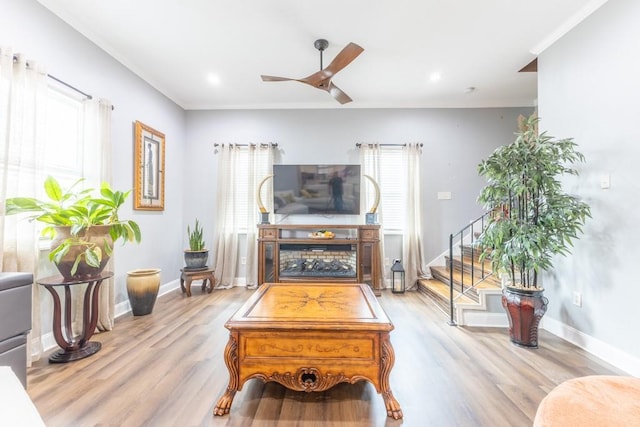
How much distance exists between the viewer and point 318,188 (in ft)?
14.6

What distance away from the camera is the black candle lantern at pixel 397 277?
Result: 13.9 ft

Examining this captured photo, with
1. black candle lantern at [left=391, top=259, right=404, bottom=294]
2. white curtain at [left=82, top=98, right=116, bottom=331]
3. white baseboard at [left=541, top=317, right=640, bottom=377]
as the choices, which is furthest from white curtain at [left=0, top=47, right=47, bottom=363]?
white baseboard at [left=541, top=317, right=640, bottom=377]

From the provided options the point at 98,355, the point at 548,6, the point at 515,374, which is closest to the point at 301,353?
the point at 515,374

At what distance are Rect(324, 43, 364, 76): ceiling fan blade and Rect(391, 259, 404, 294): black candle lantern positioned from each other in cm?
285

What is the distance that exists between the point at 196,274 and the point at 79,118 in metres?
2.28

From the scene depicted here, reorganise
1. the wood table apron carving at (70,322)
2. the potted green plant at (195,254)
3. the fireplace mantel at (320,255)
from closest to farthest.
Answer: the wood table apron carving at (70,322) → the potted green plant at (195,254) → the fireplace mantel at (320,255)

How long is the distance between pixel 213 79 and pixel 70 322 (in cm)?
315

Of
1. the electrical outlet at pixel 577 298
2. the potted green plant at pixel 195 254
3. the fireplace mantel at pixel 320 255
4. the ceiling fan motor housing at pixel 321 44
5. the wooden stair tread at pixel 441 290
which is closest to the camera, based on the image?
the electrical outlet at pixel 577 298

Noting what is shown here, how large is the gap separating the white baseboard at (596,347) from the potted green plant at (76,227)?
4.07m

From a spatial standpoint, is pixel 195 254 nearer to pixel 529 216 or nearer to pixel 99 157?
pixel 99 157

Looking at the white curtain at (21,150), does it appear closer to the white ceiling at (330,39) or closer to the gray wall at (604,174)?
the white ceiling at (330,39)

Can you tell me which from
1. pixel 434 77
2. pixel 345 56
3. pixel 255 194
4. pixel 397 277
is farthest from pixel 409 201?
pixel 345 56

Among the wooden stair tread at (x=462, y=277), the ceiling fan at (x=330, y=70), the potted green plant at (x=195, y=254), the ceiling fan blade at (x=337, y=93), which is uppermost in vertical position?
the ceiling fan at (x=330, y=70)

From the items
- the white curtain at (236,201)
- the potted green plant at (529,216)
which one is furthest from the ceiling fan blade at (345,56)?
the white curtain at (236,201)
